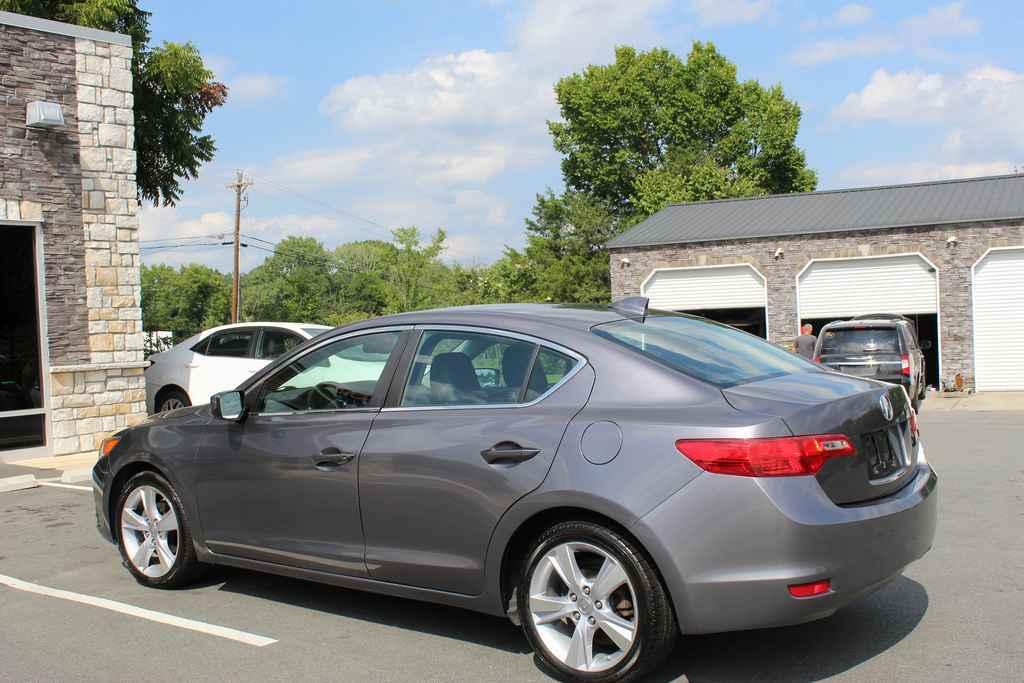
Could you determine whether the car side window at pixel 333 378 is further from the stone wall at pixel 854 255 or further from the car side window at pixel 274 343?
the stone wall at pixel 854 255

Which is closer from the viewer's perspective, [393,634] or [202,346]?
[393,634]

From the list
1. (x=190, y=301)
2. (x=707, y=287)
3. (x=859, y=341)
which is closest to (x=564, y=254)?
(x=707, y=287)

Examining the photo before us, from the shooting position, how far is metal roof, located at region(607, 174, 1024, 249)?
1076 inches

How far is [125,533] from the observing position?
6.07 meters

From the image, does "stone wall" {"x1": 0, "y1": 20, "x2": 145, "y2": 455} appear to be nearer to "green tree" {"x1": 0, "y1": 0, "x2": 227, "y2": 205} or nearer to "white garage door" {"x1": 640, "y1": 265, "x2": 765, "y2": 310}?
"green tree" {"x1": 0, "y1": 0, "x2": 227, "y2": 205}

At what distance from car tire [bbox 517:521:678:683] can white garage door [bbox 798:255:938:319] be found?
25.4 meters

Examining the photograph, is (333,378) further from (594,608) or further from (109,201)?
(109,201)

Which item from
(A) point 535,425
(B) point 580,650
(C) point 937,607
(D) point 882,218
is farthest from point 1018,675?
(D) point 882,218

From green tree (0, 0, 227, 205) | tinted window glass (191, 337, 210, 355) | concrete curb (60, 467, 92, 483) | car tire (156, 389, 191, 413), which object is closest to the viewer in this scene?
concrete curb (60, 467, 92, 483)

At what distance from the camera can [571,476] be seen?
4098mm

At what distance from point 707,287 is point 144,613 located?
A: 2656 cm

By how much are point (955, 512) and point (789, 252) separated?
889 inches

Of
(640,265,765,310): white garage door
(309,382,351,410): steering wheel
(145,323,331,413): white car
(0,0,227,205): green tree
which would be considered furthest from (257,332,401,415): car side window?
(640,265,765,310): white garage door

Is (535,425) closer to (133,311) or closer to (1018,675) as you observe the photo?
(1018,675)
